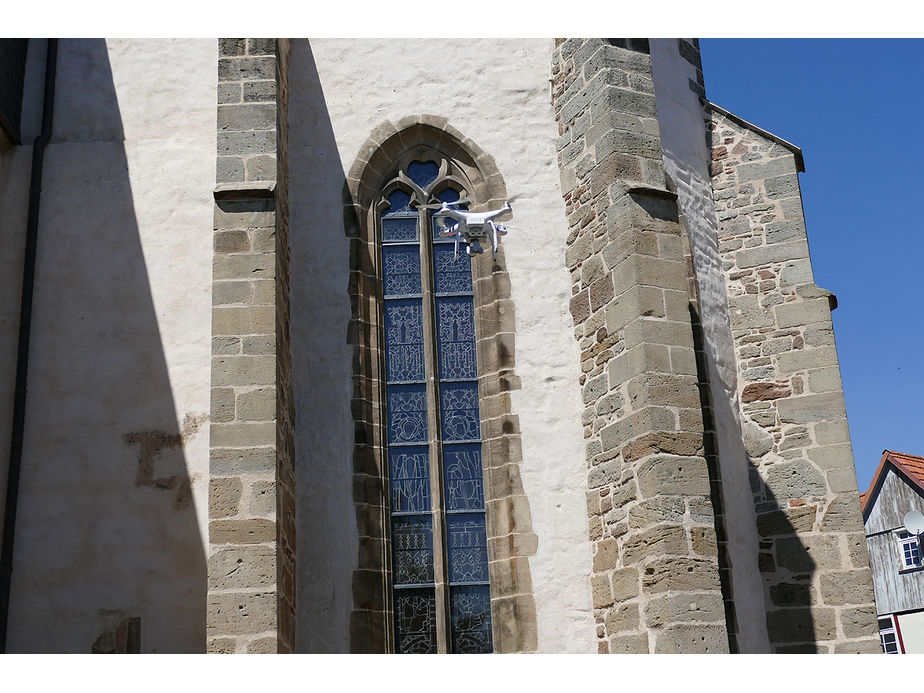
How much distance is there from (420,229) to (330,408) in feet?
5.80

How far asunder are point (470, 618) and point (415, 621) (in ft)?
1.35

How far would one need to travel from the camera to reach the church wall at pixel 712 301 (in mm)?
9148

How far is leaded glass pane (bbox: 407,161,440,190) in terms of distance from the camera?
32.8 feet

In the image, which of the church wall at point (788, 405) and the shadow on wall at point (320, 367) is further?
the church wall at point (788, 405)

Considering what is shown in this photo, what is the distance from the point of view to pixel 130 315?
941 cm

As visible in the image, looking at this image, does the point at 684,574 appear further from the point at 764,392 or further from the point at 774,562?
the point at 764,392

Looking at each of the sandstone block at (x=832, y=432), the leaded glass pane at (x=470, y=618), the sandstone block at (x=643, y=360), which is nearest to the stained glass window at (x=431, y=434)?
the leaded glass pane at (x=470, y=618)

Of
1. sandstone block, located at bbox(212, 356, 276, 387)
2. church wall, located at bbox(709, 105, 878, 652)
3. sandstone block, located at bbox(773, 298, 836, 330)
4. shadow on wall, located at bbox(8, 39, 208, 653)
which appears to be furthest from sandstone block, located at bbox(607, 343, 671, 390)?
shadow on wall, located at bbox(8, 39, 208, 653)

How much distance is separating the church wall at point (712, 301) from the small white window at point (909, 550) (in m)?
15.5

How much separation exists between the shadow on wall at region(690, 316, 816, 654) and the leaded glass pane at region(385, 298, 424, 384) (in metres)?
2.31

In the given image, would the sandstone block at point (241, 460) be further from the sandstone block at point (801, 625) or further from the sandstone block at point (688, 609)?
the sandstone block at point (801, 625)

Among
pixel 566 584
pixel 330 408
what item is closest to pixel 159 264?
pixel 330 408

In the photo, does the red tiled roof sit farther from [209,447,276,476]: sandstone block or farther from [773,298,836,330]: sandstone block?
[209,447,276,476]: sandstone block
